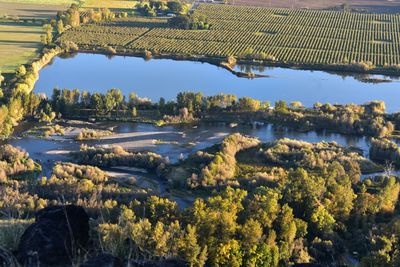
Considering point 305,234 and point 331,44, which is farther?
point 331,44

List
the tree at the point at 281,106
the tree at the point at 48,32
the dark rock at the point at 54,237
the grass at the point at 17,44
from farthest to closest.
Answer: the tree at the point at 48,32
the grass at the point at 17,44
the tree at the point at 281,106
the dark rock at the point at 54,237

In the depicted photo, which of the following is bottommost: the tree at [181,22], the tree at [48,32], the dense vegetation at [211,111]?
the dense vegetation at [211,111]

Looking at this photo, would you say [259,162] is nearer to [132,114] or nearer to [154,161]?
[154,161]

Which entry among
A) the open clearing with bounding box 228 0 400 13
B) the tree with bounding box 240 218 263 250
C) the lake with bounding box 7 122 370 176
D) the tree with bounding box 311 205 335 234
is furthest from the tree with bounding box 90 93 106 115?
the open clearing with bounding box 228 0 400 13

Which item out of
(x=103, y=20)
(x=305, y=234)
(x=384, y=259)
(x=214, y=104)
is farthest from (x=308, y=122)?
(x=103, y=20)

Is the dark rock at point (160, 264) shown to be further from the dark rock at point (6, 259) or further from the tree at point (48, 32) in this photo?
the tree at point (48, 32)

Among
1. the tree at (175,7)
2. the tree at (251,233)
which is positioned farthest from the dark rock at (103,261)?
the tree at (175,7)
